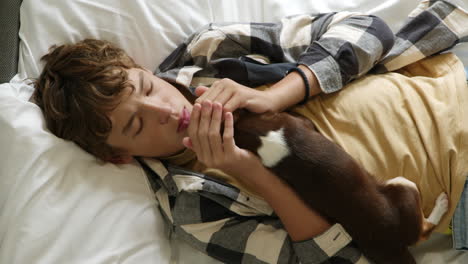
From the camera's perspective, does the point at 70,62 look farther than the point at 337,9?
No

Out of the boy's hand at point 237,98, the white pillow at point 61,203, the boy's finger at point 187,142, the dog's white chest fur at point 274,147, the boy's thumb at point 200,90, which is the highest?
the boy's hand at point 237,98

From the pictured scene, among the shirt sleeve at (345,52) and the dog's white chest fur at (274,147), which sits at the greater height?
the shirt sleeve at (345,52)

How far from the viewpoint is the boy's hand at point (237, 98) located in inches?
38.7

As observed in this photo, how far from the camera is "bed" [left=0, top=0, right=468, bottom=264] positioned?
95 centimetres

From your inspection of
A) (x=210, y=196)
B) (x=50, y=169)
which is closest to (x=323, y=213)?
(x=210, y=196)

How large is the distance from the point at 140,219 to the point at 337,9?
919 mm

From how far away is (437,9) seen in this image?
1.15 meters

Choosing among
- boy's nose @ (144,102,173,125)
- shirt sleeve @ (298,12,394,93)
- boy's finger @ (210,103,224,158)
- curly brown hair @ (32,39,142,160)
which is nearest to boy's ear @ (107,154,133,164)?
curly brown hair @ (32,39,142,160)

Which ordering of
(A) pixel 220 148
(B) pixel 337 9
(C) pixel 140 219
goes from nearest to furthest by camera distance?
(A) pixel 220 148 → (C) pixel 140 219 → (B) pixel 337 9

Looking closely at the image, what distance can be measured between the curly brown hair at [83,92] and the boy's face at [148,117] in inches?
0.9

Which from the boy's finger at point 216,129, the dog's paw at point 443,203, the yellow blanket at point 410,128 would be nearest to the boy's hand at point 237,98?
the boy's finger at point 216,129

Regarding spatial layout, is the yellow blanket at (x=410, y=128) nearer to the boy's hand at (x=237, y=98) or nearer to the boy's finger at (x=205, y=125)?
the boy's hand at (x=237, y=98)

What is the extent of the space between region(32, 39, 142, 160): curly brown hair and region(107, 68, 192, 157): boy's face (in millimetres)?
22

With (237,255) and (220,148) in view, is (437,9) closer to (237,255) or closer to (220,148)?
(220,148)
